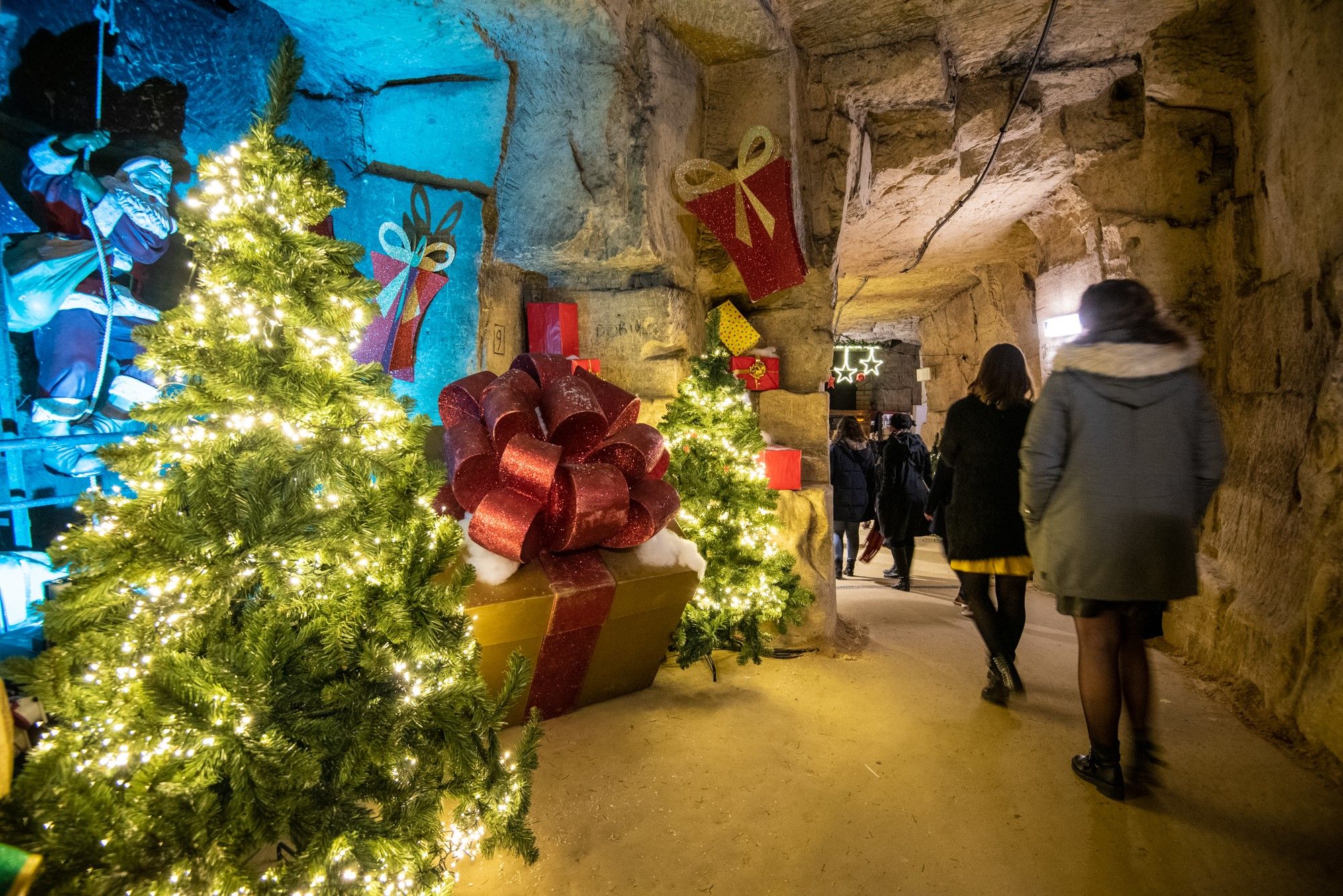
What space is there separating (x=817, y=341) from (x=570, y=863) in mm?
3080

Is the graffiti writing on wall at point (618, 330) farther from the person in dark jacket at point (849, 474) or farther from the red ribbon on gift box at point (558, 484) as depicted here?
the person in dark jacket at point (849, 474)

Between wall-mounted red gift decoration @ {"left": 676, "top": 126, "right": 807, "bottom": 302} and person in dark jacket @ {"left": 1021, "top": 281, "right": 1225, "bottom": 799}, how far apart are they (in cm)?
160

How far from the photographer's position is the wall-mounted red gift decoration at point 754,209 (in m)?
3.21

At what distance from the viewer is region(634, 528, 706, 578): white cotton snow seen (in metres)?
2.39

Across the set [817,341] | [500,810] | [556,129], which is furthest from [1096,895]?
[556,129]

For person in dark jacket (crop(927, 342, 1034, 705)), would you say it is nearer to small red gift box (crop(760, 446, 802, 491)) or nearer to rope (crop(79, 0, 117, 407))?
small red gift box (crop(760, 446, 802, 491))

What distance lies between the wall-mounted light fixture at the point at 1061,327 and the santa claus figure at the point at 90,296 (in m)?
7.03

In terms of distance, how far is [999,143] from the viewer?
404cm

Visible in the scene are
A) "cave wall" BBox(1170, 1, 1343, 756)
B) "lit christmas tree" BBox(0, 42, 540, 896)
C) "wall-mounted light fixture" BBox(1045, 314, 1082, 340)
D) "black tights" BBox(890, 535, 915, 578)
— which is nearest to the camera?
"lit christmas tree" BBox(0, 42, 540, 896)

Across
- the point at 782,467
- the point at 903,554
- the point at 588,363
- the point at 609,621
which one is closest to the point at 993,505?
the point at 782,467

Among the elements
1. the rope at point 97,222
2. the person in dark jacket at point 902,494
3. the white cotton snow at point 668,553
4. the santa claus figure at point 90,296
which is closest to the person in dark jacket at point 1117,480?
the white cotton snow at point 668,553

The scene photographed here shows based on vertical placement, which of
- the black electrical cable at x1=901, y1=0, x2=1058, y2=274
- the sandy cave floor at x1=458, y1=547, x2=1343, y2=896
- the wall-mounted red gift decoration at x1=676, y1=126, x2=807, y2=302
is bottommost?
the sandy cave floor at x1=458, y1=547, x2=1343, y2=896

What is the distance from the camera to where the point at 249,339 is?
4.30ft

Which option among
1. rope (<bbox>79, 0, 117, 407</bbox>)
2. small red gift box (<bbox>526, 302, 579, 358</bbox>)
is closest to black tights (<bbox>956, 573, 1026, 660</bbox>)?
small red gift box (<bbox>526, 302, 579, 358</bbox>)
